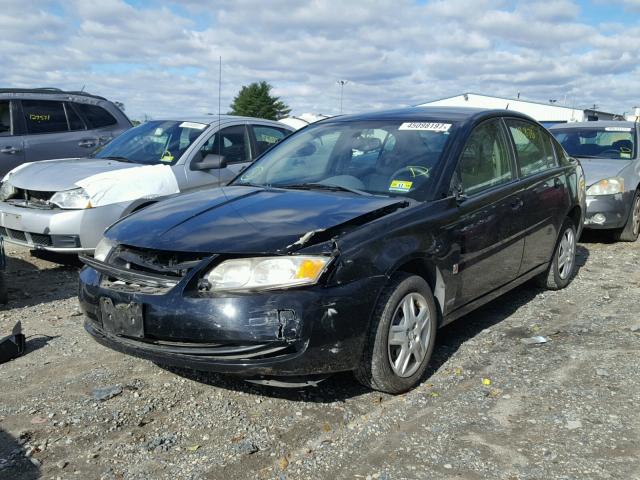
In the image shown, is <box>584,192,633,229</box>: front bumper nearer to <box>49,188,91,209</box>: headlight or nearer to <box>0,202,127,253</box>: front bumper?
<box>0,202,127,253</box>: front bumper

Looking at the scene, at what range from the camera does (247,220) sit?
3492mm

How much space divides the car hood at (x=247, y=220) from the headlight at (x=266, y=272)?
6 cm

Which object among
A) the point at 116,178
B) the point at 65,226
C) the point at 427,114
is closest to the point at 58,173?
the point at 116,178

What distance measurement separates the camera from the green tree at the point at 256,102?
7138 cm

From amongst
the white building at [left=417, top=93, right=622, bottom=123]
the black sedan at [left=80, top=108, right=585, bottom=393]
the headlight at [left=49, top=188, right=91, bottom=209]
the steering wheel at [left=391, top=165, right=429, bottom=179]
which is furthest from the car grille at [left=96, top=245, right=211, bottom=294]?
the white building at [left=417, top=93, right=622, bottom=123]

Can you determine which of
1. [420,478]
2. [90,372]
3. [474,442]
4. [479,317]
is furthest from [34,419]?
[479,317]

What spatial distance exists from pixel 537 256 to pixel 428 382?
194 cm

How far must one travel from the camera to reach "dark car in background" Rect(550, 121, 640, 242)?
7.95 meters

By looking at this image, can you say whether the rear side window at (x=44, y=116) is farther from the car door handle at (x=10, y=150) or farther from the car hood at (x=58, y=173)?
the car hood at (x=58, y=173)

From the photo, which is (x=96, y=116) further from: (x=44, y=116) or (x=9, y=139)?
(x=9, y=139)

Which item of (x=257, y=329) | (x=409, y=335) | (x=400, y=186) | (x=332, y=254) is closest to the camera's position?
(x=257, y=329)

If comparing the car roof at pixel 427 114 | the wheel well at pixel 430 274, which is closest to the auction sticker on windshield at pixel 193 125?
the car roof at pixel 427 114

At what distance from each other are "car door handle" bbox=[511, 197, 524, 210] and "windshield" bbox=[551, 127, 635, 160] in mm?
4804

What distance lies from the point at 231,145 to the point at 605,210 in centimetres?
475
